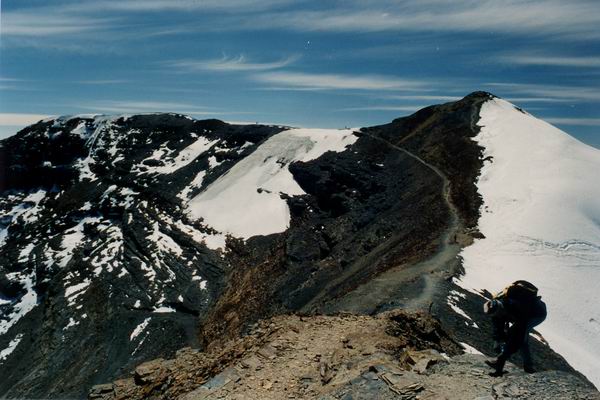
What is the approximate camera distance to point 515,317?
1054 cm

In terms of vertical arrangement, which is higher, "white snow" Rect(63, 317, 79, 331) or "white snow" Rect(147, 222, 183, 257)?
"white snow" Rect(147, 222, 183, 257)

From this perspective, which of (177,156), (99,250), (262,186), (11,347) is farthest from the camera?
(177,156)

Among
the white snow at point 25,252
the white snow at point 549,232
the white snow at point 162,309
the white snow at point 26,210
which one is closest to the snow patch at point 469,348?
the white snow at point 549,232

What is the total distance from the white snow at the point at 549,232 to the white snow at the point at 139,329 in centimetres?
2647

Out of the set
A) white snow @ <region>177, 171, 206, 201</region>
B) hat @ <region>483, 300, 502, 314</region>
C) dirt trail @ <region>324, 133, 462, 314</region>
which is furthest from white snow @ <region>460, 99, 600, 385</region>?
white snow @ <region>177, 171, 206, 201</region>

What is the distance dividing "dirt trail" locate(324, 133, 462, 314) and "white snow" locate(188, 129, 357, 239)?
2345cm

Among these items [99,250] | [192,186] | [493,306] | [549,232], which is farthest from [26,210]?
[493,306]

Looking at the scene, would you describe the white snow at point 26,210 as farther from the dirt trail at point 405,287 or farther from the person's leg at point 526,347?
the person's leg at point 526,347

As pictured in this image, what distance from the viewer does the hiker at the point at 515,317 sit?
1048 centimetres

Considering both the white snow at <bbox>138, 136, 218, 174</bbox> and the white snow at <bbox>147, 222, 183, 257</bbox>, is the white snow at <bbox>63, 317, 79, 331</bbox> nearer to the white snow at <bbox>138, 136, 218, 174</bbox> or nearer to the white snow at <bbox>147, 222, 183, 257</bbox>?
the white snow at <bbox>147, 222, 183, 257</bbox>

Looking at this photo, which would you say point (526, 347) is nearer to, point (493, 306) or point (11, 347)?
point (493, 306)

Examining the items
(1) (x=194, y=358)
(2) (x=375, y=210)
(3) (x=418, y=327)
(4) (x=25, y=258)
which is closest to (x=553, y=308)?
(3) (x=418, y=327)

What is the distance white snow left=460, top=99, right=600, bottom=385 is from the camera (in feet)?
74.8

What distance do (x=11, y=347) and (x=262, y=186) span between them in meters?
30.3
